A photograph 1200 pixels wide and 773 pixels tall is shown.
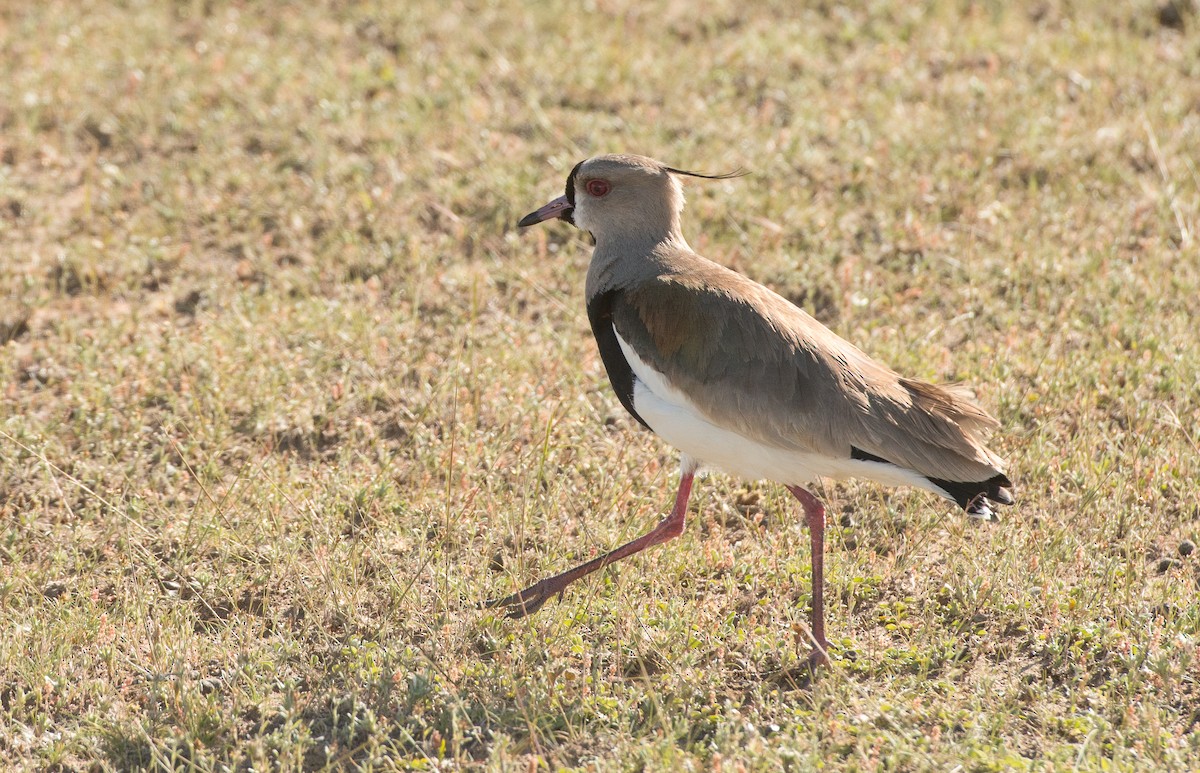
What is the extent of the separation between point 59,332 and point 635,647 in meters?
3.65

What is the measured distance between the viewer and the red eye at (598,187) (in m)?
5.71

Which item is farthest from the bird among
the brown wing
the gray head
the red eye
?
the red eye

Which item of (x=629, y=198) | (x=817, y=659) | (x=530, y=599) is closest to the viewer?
(x=817, y=659)

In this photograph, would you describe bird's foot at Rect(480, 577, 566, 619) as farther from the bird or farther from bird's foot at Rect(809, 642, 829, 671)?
bird's foot at Rect(809, 642, 829, 671)

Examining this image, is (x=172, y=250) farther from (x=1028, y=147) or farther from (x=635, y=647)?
(x=1028, y=147)

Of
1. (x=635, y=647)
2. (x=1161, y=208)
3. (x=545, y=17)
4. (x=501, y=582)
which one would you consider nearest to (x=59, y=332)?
(x=501, y=582)

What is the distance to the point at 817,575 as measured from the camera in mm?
4883

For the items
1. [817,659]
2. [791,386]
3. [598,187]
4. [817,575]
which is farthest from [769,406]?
[598,187]

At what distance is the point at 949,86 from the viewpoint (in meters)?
8.88

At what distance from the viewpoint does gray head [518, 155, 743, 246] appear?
568cm

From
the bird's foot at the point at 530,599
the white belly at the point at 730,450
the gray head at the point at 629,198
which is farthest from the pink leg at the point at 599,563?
the gray head at the point at 629,198

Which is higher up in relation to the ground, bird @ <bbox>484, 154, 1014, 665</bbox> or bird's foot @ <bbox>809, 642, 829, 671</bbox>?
bird @ <bbox>484, 154, 1014, 665</bbox>

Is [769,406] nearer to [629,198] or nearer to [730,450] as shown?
[730,450]

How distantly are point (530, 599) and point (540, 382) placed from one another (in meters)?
1.64
